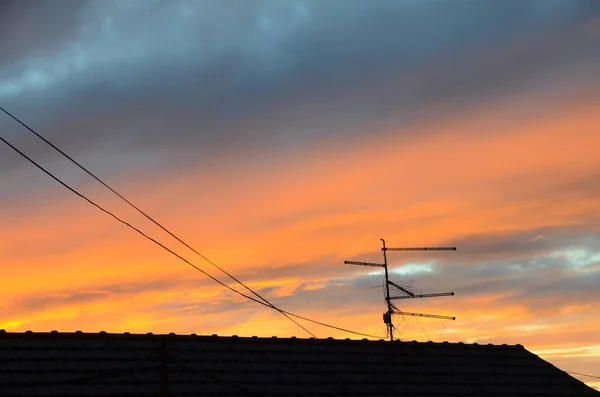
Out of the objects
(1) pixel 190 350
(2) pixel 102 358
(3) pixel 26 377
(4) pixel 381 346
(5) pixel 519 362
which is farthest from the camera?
(5) pixel 519 362

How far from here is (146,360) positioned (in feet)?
59.4

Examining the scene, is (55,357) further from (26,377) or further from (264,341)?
(264,341)

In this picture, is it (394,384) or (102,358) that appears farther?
(394,384)

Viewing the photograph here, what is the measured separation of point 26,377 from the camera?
16.3 metres

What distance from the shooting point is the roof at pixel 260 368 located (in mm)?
16844

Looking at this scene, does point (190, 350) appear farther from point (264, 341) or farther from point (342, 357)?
point (342, 357)

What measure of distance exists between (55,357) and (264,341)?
581cm

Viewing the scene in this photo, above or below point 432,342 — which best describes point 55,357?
Result: below

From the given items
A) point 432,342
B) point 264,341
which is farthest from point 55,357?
point 432,342

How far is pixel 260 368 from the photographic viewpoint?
1961 cm

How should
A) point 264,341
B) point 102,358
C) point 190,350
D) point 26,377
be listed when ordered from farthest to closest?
point 264,341
point 190,350
point 102,358
point 26,377

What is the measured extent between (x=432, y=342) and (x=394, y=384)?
11.7 feet

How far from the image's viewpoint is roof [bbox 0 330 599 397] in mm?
16844

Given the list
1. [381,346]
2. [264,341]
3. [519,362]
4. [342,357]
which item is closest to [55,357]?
[264,341]
